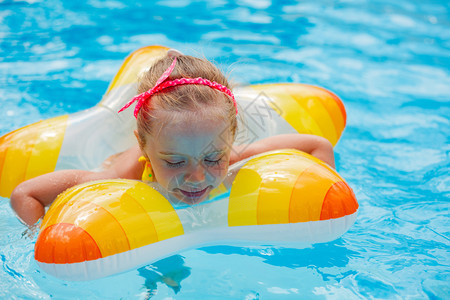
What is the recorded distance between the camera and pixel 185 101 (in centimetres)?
250

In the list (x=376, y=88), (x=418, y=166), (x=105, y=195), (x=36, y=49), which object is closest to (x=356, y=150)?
(x=418, y=166)

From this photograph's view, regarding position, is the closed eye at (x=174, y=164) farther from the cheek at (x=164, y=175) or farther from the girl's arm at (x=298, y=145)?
the girl's arm at (x=298, y=145)

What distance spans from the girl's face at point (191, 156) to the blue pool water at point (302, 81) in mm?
369

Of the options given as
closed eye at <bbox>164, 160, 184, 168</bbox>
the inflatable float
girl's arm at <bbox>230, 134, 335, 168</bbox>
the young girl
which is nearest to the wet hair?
the young girl

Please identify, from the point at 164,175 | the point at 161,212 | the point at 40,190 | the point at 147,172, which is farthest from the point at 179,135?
the point at 40,190

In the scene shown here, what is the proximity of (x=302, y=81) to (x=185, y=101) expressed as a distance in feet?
8.60

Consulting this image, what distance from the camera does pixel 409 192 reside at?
3492mm

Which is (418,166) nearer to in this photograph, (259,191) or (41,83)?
(259,191)

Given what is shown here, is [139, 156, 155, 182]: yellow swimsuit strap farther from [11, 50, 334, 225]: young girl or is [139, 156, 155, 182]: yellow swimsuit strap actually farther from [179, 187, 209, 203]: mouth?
[179, 187, 209, 203]: mouth

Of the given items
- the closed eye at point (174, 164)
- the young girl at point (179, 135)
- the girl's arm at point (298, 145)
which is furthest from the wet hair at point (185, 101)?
the girl's arm at point (298, 145)

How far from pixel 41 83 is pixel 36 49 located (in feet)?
2.26

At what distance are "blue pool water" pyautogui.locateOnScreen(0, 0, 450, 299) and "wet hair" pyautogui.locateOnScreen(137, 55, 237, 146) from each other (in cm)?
34

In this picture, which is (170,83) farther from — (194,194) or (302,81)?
(302,81)

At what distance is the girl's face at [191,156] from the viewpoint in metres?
2.46
